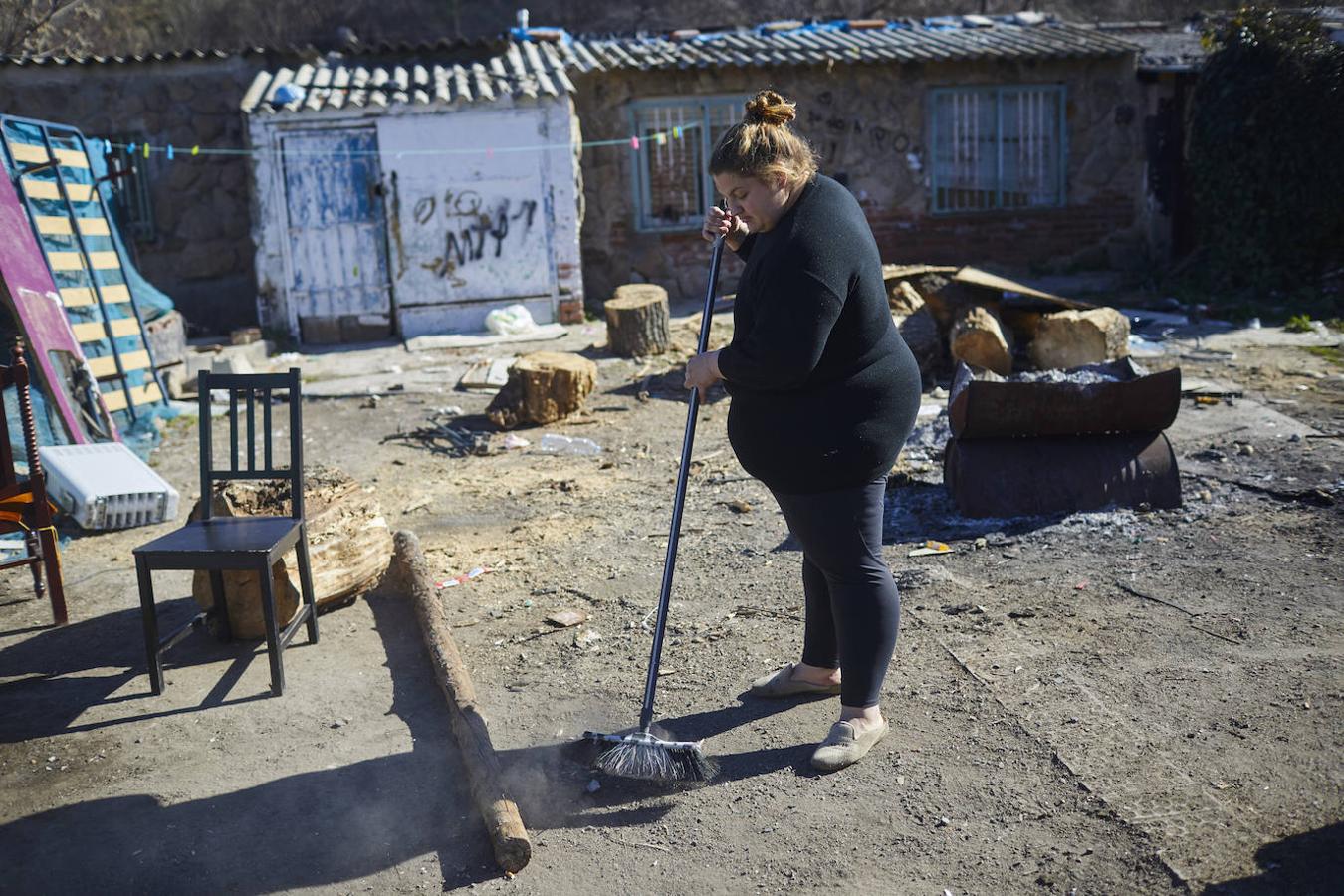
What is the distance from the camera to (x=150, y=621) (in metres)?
3.95

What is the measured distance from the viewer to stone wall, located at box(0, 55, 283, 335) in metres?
12.5

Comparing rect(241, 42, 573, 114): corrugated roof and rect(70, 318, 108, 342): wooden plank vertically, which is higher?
rect(241, 42, 573, 114): corrugated roof

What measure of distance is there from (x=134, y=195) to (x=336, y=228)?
2614mm

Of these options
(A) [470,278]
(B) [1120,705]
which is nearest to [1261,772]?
(B) [1120,705]

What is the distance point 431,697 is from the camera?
4008 millimetres

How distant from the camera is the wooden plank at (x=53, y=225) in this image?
7.85m

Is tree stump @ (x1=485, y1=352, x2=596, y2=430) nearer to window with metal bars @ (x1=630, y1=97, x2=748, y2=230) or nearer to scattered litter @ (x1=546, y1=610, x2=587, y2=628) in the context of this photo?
scattered litter @ (x1=546, y1=610, x2=587, y2=628)

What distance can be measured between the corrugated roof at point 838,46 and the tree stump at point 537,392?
6.30 meters

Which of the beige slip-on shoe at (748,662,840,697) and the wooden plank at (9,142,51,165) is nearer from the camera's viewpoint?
the beige slip-on shoe at (748,662,840,697)

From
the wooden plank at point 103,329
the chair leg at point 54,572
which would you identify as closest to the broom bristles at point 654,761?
the chair leg at point 54,572

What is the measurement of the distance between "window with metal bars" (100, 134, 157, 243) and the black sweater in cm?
1162

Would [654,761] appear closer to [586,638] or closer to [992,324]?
[586,638]

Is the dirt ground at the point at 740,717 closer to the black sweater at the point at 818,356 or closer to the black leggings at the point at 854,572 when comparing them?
the black leggings at the point at 854,572

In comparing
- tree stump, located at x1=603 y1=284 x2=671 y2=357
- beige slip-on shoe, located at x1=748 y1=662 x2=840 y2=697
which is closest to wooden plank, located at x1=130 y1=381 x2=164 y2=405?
tree stump, located at x1=603 y1=284 x2=671 y2=357
